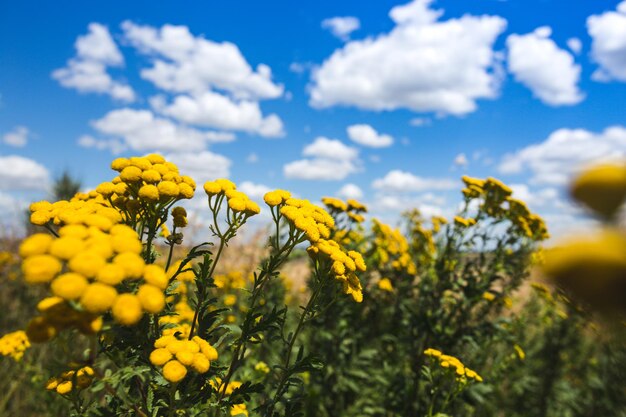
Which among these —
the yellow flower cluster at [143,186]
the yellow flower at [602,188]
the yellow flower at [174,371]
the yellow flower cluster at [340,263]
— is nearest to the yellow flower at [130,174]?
the yellow flower cluster at [143,186]

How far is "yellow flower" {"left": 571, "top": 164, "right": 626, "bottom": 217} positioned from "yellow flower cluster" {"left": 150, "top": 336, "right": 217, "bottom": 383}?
5.57 feet

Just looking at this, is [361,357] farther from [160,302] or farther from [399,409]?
[160,302]

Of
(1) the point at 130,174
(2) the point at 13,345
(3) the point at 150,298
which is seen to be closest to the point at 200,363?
(3) the point at 150,298

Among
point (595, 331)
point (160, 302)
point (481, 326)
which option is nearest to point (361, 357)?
point (481, 326)

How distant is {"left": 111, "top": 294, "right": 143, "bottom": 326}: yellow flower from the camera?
1454 millimetres

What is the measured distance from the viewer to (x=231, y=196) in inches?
102

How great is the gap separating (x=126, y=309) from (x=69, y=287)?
20 centimetres

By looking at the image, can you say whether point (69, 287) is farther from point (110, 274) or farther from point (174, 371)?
point (174, 371)

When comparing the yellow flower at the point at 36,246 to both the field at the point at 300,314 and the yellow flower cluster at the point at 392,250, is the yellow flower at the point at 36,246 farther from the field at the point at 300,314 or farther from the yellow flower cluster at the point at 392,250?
the yellow flower cluster at the point at 392,250

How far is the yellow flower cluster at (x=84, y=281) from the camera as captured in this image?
1.44m

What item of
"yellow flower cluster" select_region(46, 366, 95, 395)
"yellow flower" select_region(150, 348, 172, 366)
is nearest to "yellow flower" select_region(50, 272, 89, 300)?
"yellow flower" select_region(150, 348, 172, 366)

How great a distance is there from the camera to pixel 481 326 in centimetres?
500

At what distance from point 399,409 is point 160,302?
3850 millimetres

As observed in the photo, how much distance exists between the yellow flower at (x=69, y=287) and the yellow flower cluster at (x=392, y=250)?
4639 mm
